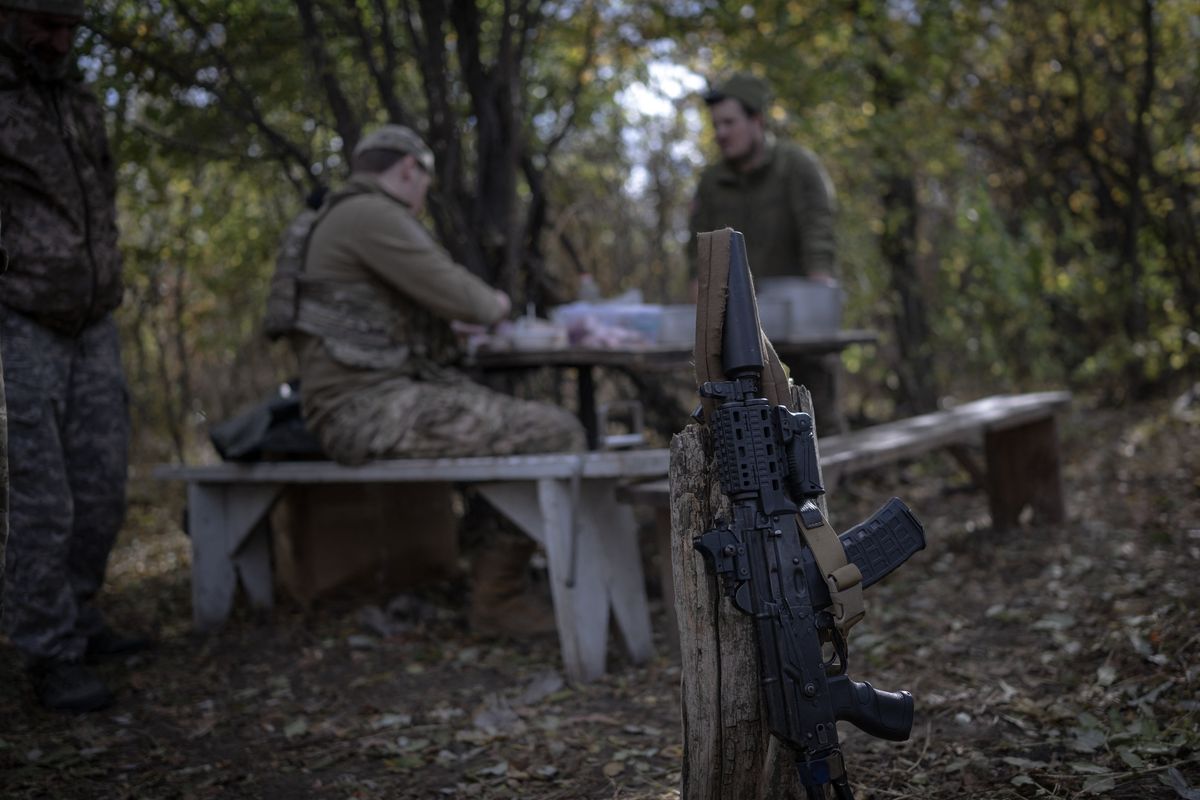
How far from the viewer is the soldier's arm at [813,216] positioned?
5.22 metres

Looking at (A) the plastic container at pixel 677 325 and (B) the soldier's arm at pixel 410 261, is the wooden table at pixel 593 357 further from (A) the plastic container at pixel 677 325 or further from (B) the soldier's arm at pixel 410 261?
(B) the soldier's arm at pixel 410 261

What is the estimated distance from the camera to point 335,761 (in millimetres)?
3043

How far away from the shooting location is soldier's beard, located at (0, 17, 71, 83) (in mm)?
3230

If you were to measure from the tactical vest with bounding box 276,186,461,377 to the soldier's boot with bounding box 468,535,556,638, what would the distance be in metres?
0.80

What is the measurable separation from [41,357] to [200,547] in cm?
140

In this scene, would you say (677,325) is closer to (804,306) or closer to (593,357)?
(593,357)

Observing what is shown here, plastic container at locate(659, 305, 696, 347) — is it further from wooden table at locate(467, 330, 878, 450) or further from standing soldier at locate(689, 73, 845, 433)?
standing soldier at locate(689, 73, 845, 433)

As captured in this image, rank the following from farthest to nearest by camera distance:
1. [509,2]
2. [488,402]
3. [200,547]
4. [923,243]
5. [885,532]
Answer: [923,243] → [509,2] → [200,547] → [488,402] → [885,532]

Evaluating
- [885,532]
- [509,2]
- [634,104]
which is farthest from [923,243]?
[885,532]

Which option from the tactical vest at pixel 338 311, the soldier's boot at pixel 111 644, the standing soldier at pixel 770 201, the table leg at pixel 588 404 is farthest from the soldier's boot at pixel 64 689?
the standing soldier at pixel 770 201

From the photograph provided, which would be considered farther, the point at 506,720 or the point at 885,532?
the point at 506,720

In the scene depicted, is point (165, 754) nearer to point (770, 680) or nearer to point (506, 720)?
point (506, 720)

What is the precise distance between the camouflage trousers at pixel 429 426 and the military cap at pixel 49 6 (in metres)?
1.56

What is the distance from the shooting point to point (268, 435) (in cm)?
438
